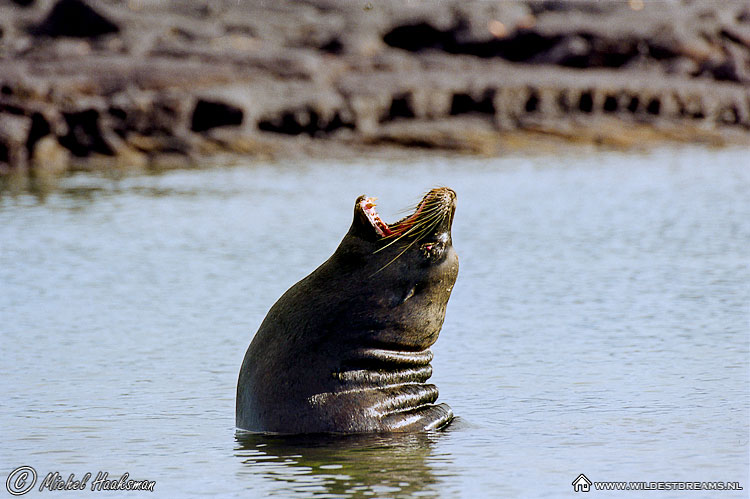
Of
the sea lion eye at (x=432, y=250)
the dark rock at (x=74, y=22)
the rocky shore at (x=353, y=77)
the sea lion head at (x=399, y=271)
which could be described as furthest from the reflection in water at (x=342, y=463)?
the dark rock at (x=74, y=22)

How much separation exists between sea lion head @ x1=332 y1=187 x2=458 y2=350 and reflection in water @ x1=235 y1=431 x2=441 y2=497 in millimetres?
567

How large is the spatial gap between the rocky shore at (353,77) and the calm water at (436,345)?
5.96 metres

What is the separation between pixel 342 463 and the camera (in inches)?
286

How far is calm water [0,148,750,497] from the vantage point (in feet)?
24.2

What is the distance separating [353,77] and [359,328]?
25.6 meters

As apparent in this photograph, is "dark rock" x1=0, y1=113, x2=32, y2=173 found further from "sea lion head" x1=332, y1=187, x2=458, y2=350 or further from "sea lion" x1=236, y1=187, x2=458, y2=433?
"sea lion head" x1=332, y1=187, x2=458, y2=350

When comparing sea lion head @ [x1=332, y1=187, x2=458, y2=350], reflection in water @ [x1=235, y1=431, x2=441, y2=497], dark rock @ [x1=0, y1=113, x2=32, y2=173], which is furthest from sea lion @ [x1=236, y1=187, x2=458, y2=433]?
dark rock @ [x1=0, y1=113, x2=32, y2=173]

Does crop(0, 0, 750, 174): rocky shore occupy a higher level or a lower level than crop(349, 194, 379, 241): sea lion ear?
lower

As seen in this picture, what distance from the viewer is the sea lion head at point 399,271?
25.1 feet

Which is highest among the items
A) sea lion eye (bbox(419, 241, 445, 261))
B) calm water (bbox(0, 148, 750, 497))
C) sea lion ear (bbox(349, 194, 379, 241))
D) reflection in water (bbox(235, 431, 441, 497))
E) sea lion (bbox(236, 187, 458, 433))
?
sea lion ear (bbox(349, 194, 379, 241))

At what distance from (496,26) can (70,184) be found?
16.0m

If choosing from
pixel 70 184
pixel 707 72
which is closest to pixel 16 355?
pixel 70 184

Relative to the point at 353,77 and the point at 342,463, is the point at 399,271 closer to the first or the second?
the point at 342,463

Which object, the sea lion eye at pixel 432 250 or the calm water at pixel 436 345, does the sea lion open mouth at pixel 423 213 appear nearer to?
the sea lion eye at pixel 432 250
